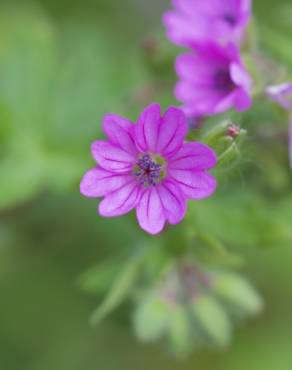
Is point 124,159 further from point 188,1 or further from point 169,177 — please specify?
point 188,1

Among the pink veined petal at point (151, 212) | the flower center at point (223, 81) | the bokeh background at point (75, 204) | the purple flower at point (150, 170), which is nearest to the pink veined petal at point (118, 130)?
the purple flower at point (150, 170)

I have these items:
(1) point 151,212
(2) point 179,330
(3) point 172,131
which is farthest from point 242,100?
(2) point 179,330

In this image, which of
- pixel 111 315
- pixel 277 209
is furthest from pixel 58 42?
pixel 277 209

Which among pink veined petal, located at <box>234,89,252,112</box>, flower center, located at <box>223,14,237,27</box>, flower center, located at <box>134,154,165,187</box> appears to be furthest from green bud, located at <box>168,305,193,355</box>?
flower center, located at <box>223,14,237,27</box>

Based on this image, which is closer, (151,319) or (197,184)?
(197,184)

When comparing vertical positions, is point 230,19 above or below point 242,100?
above

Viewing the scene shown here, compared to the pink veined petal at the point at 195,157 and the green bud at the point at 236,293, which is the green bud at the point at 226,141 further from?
the green bud at the point at 236,293

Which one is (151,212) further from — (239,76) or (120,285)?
(239,76)
